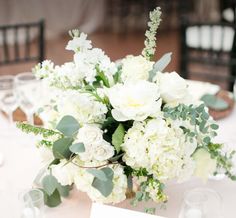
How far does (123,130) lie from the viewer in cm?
116

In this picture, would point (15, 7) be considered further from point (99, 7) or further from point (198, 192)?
point (198, 192)

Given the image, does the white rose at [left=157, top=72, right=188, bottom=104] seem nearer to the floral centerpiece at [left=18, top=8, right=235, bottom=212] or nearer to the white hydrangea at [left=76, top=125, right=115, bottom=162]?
the floral centerpiece at [left=18, top=8, right=235, bottom=212]

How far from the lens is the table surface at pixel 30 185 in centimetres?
130

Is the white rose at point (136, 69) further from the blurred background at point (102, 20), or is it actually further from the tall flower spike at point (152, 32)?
the blurred background at point (102, 20)

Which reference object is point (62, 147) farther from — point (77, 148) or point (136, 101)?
point (136, 101)

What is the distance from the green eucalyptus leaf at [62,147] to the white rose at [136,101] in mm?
141

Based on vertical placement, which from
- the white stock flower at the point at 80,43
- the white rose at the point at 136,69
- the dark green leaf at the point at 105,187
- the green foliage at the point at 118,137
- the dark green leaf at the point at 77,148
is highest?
the white stock flower at the point at 80,43

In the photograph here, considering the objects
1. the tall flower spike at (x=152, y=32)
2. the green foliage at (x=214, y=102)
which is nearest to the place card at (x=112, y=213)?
the tall flower spike at (x=152, y=32)

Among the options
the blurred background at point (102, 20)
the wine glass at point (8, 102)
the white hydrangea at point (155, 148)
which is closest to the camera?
the white hydrangea at point (155, 148)

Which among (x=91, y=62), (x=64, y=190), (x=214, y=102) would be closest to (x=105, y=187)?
(x=64, y=190)

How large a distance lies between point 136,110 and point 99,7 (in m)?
4.60

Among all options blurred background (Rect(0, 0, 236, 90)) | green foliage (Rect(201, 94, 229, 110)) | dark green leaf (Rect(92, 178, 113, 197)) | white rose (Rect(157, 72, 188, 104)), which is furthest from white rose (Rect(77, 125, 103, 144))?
blurred background (Rect(0, 0, 236, 90))

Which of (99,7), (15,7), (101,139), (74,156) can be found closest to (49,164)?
(74,156)

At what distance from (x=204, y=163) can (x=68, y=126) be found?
36 centimetres
